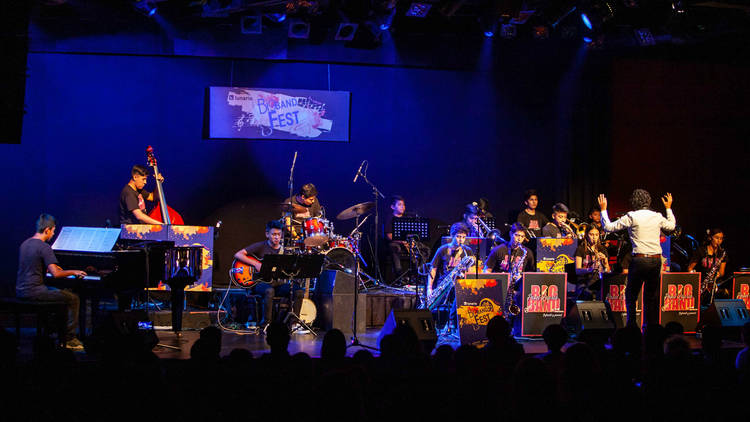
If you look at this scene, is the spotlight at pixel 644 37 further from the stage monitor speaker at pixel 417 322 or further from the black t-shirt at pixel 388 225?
the stage monitor speaker at pixel 417 322

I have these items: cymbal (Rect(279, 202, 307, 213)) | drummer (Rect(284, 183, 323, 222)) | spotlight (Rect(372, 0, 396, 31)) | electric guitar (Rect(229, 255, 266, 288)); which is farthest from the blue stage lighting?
electric guitar (Rect(229, 255, 266, 288))

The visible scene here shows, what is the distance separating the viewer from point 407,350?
16.4ft

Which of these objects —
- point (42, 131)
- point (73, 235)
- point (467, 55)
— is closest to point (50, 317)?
point (73, 235)

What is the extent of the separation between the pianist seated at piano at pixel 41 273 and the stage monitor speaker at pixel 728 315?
27.0 feet

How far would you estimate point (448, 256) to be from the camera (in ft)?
35.2

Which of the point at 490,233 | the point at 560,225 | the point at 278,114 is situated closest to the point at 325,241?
the point at 490,233

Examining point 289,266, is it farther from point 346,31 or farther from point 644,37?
point 644,37

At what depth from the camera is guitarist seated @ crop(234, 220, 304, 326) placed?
32.7ft

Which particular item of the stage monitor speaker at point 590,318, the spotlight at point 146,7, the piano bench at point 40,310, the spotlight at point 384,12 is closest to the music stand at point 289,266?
the piano bench at point 40,310

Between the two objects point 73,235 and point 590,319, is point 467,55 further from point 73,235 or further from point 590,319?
point 73,235

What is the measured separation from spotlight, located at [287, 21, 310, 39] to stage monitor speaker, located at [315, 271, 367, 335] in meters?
4.71

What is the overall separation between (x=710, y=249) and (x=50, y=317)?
33.6ft

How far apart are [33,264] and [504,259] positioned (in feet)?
20.8

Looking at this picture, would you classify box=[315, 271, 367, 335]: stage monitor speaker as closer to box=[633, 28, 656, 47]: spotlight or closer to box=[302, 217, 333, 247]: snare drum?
box=[302, 217, 333, 247]: snare drum
